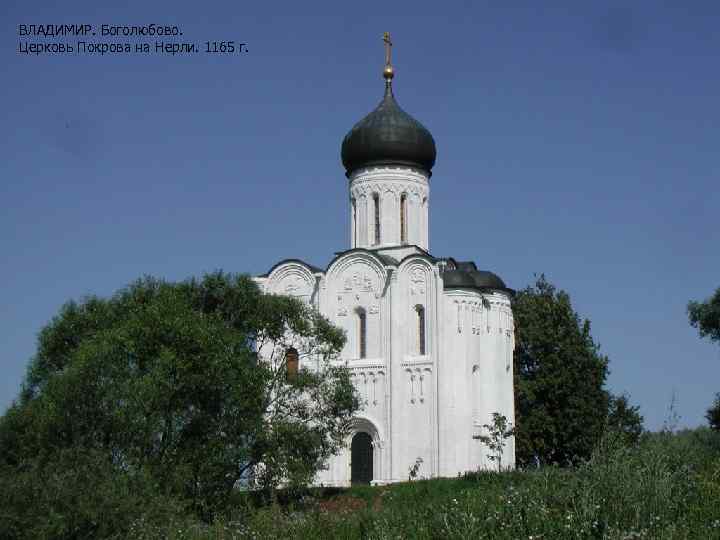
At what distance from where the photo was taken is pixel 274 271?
34844mm

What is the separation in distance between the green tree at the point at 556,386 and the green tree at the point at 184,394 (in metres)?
11.3

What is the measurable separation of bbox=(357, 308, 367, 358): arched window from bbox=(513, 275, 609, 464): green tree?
6.50m

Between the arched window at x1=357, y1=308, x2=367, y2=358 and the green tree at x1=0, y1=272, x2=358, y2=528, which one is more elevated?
the arched window at x1=357, y1=308, x2=367, y2=358

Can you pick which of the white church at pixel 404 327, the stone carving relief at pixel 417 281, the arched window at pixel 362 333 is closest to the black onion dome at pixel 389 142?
the white church at pixel 404 327

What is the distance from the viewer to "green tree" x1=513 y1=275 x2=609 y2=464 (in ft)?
119

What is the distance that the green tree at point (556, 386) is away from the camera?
36.2 metres

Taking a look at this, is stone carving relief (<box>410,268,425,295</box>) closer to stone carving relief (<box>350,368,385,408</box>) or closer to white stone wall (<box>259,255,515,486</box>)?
white stone wall (<box>259,255,515,486</box>)

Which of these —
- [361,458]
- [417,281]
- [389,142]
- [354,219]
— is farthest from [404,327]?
[389,142]

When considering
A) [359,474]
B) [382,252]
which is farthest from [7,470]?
[382,252]

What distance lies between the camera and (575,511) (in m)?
13.5

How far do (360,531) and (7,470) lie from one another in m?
7.84

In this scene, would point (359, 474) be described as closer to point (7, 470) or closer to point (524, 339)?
point (524, 339)

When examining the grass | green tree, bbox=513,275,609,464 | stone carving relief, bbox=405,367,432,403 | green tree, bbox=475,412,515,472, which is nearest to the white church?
stone carving relief, bbox=405,367,432,403

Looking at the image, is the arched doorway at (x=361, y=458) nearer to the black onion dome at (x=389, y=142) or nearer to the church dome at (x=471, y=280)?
the church dome at (x=471, y=280)
